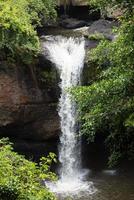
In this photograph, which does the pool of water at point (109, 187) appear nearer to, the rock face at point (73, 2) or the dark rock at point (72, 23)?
the dark rock at point (72, 23)

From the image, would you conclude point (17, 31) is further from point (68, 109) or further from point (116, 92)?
point (116, 92)

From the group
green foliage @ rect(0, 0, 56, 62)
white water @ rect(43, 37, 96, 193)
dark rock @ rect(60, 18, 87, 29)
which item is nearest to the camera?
green foliage @ rect(0, 0, 56, 62)

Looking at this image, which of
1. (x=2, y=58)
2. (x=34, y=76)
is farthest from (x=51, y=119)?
(x=2, y=58)

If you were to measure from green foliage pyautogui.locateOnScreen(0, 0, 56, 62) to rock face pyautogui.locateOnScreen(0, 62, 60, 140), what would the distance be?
0.59 metres

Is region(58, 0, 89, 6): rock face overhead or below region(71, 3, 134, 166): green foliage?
overhead

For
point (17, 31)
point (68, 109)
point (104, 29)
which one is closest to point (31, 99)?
point (68, 109)

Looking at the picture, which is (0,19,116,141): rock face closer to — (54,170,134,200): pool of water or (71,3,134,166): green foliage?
(54,170,134,200): pool of water

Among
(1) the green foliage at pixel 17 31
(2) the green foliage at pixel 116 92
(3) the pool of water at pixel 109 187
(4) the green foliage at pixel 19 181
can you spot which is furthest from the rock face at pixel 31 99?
(4) the green foliage at pixel 19 181

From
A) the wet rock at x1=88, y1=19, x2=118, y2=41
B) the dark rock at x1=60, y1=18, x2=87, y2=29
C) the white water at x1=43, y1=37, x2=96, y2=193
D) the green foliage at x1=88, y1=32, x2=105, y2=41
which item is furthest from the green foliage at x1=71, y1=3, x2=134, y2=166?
the dark rock at x1=60, y1=18, x2=87, y2=29

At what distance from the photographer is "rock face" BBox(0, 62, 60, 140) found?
64.5 ft

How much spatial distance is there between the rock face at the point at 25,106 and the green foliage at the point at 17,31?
586 mm

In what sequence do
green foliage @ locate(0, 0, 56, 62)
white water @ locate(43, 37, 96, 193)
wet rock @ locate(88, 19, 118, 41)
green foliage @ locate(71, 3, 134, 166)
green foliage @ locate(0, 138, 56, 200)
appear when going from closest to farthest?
green foliage @ locate(0, 138, 56, 200), green foliage @ locate(71, 3, 134, 166), green foliage @ locate(0, 0, 56, 62), white water @ locate(43, 37, 96, 193), wet rock @ locate(88, 19, 118, 41)

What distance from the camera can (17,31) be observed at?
18641 millimetres

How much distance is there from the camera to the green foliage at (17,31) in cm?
1848
